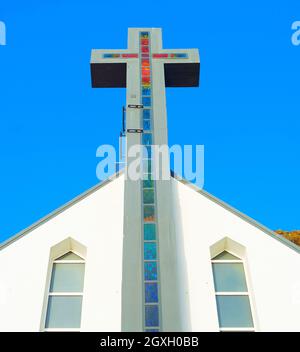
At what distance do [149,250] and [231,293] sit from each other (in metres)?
1.46

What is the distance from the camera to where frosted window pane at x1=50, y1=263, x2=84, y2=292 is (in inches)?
337

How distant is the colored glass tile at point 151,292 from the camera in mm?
7836

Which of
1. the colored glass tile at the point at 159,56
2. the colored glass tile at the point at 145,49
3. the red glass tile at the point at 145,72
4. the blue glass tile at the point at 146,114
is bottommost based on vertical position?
the blue glass tile at the point at 146,114

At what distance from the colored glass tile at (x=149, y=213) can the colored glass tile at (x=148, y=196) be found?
136 millimetres

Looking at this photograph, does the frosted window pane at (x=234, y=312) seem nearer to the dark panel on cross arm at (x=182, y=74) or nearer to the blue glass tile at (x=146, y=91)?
the blue glass tile at (x=146, y=91)

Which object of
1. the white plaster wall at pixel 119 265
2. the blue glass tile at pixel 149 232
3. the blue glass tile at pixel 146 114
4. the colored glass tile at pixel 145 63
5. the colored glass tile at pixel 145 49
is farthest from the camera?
the colored glass tile at pixel 145 49

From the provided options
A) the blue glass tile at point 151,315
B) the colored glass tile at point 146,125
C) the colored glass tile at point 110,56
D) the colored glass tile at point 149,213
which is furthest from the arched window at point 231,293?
the colored glass tile at point 110,56

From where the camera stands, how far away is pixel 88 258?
28.6 ft

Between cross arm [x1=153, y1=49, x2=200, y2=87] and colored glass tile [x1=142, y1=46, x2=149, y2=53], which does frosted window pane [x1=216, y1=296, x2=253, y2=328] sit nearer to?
cross arm [x1=153, y1=49, x2=200, y2=87]

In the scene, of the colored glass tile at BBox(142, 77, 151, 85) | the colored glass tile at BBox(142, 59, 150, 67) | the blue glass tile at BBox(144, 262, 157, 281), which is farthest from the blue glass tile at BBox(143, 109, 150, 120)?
the blue glass tile at BBox(144, 262, 157, 281)

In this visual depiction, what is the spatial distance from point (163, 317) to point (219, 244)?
76.6 inches

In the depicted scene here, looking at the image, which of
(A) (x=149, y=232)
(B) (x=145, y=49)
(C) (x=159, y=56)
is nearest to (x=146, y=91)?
(C) (x=159, y=56)
